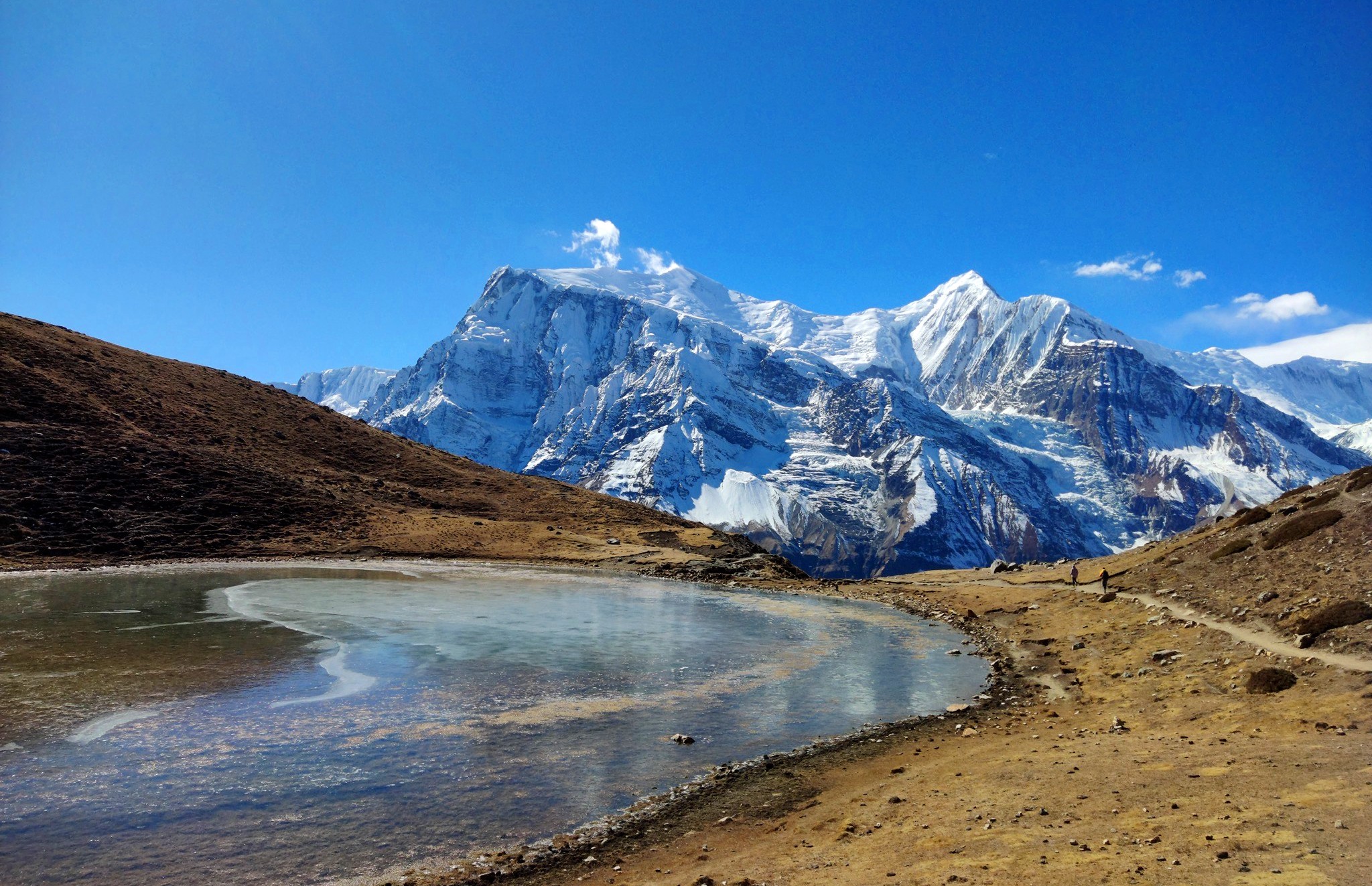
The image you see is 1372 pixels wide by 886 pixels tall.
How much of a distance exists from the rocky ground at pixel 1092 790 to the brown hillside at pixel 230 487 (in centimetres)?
6237

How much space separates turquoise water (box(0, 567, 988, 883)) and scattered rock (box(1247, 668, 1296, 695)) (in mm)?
9605

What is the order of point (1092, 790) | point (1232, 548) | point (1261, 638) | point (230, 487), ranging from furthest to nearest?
point (230, 487) → point (1232, 548) → point (1261, 638) → point (1092, 790)

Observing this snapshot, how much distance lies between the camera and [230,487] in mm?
80750

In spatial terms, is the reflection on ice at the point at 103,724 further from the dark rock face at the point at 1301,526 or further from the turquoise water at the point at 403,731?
the dark rock face at the point at 1301,526

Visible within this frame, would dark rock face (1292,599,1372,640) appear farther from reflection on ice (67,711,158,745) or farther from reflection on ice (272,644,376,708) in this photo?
reflection on ice (67,711,158,745)

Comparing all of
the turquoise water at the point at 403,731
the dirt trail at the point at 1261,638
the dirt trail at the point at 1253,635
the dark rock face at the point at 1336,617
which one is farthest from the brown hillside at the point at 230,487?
the dark rock face at the point at 1336,617

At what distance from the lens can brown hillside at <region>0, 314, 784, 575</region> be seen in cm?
6731

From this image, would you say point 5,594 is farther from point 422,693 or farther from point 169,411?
point 169,411

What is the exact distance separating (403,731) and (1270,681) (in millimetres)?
25494

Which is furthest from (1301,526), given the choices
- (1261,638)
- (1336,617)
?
(1336,617)

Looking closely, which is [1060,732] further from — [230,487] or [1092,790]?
[230,487]

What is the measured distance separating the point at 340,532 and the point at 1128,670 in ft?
254

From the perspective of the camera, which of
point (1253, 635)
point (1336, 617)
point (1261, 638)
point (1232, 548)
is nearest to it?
point (1336, 617)

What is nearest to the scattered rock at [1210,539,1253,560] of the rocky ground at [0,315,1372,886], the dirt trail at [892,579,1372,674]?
the rocky ground at [0,315,1372,886]
